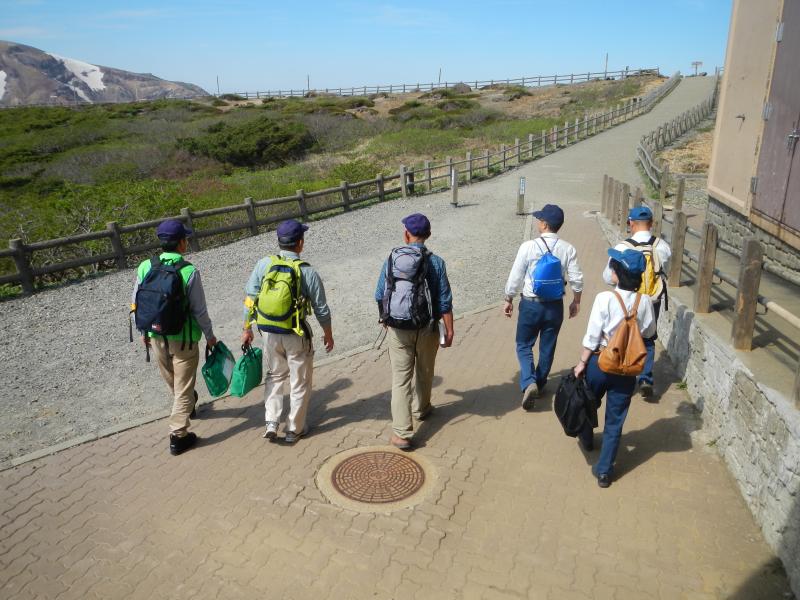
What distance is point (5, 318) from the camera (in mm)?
9422

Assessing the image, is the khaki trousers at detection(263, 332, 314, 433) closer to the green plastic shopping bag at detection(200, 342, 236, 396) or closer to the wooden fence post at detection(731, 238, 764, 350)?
the green plastic shopping bag at detection(200, 342, 236, 396)

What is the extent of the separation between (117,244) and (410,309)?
30.9 ft

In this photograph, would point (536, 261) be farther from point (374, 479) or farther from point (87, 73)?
point (87, 73)

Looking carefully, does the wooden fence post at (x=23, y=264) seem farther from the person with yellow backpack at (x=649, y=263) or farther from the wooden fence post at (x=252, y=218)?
the person with yellow backpack at (x=649, y=263)

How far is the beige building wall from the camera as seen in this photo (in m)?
8.48

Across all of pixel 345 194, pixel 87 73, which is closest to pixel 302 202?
pixel 345 194

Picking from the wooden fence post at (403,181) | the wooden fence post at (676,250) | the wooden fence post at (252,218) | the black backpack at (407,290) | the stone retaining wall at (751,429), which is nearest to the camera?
the stone retaining wall at (751,429)

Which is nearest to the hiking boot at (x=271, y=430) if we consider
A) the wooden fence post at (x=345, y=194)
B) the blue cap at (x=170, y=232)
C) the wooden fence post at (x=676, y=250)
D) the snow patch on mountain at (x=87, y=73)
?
the blue cap at (x=170, y=232)

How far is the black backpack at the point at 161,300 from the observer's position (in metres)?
4.55

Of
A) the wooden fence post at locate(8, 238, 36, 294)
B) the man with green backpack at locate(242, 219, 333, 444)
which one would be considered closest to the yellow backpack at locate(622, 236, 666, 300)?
the man with green backpack at locate(242, 219, 333, 444)

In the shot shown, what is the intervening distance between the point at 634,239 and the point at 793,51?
4.38m

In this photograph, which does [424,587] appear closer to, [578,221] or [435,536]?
[435,536]

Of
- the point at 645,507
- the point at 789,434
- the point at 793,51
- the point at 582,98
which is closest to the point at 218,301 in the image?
the point at 645,507

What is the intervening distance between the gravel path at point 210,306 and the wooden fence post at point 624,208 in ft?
6.64
